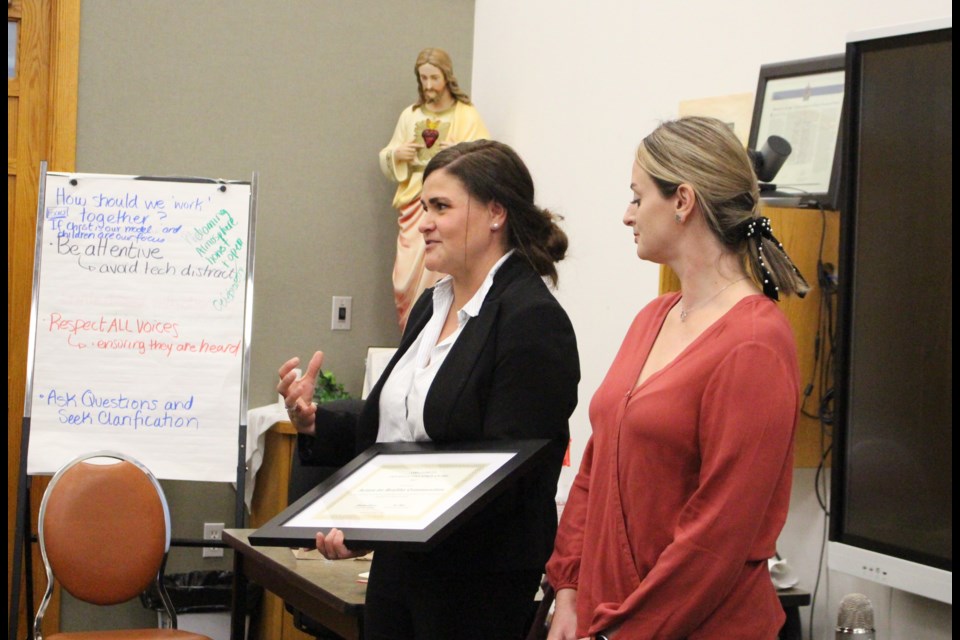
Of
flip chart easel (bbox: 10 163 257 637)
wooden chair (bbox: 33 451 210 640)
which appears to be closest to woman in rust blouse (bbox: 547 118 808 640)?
wooden chair (bbox: 33 451 210 640)

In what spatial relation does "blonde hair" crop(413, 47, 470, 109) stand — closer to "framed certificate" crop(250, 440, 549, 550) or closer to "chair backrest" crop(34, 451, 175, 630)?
"chair backrest" crop(34, 451, 175, 630)

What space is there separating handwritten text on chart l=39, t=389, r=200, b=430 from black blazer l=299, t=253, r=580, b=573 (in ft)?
7.37

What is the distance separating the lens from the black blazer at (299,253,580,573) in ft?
6.15

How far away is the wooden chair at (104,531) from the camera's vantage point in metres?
3.37

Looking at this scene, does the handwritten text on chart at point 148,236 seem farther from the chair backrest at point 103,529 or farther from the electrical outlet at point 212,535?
the electrical outlet at point 212,535

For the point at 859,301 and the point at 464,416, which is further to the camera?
the point at 859,301

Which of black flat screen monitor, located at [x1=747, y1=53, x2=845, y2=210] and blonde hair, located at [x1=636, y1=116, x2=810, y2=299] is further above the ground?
black flat screen monitor, located at [x1=747, y1=53, x2=845, y2=210]

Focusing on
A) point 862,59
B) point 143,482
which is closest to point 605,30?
point 862,59

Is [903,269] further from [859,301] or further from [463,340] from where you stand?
[463,340]

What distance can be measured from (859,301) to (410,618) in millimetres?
1100

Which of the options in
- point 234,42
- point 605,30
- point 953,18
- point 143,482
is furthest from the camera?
point 234,42

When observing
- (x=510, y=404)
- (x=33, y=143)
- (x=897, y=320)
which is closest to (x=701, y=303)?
(x=510, y=404)

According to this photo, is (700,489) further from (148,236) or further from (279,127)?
(279,127)

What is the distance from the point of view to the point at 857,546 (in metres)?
2.27
